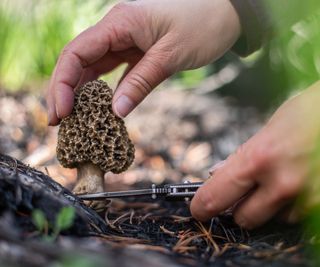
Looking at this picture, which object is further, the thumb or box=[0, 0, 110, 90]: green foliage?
box=[0, 0, 110, 90]: green foliage

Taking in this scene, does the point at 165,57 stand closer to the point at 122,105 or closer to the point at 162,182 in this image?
the point at 122,105

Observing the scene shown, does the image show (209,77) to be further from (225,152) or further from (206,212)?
(206,212)

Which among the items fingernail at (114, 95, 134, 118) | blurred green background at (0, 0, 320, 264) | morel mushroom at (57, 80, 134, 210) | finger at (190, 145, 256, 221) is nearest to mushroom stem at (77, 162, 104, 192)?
morel mushroom at (57, 80, 134, 210)

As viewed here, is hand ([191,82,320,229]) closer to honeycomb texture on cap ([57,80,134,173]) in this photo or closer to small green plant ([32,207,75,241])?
small green plant ([32,207,75,241])

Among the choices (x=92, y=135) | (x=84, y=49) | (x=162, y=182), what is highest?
(x=84, y=49)

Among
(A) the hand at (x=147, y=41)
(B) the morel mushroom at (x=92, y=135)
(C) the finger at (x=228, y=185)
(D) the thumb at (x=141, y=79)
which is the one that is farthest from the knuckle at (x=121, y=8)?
(C) the finger at (x=228, y=185)

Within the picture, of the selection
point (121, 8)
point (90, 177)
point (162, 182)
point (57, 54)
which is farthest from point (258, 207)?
point (57, 54)

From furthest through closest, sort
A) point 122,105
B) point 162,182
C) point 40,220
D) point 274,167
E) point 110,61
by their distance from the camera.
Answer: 1. point 162,182
2. point 110,61
3. point 122,105
4. point 274,167
5. point 40,220
